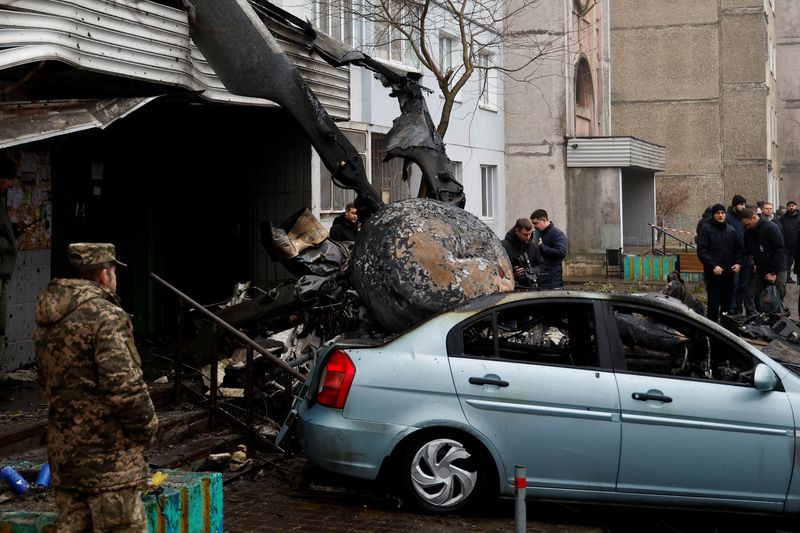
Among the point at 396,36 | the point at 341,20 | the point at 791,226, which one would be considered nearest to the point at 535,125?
→ the point at 396,36

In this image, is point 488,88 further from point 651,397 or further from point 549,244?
point 651,397

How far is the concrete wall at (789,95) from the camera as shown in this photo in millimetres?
51594

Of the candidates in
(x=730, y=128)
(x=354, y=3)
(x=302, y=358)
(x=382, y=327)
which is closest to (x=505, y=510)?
(x=382, y=327)

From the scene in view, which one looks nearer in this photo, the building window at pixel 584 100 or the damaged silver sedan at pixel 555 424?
the damaged silver sedan at pixel 555 424

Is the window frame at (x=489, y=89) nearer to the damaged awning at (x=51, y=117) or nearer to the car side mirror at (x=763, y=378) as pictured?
the damaged awning at (x=51, y=117)

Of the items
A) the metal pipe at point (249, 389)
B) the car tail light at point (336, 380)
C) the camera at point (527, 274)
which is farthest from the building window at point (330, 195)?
the car tail light at point (336, 380)

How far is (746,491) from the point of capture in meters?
6.66

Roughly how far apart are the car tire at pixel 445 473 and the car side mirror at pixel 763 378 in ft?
5.74

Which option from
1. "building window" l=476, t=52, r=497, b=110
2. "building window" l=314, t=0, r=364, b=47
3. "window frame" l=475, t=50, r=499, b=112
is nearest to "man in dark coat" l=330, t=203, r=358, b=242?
"building window" l=314, t=0, r=364, b=47

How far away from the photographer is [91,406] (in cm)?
466

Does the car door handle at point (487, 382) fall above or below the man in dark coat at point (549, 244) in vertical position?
below

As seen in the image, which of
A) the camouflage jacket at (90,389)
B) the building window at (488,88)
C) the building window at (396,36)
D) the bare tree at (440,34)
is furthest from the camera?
the building window at (488,88)

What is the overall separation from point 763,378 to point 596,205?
20579mm

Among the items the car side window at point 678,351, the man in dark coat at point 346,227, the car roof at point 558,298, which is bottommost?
the car side window at point 678,351
